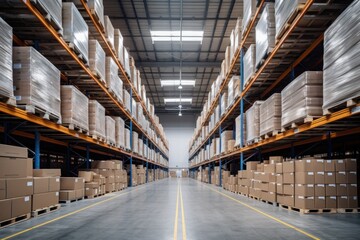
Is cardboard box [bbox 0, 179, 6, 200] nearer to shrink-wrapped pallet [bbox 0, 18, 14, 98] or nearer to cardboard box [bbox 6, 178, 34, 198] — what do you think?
cardboard box [bbox 6, 178, 34, 198]

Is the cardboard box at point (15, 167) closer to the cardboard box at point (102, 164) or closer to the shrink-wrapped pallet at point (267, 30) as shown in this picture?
the shrink-wrapped pallet at point (267, 30)

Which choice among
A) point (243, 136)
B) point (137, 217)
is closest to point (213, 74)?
point (243, 136)

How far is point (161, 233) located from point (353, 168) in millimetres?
4053

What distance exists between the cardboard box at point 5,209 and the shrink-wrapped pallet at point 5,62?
1.52 m

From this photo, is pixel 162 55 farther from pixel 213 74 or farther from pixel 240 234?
pixel 240 234

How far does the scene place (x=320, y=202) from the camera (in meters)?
6.44

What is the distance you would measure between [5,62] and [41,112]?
1.36 meters

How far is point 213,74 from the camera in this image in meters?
24.3

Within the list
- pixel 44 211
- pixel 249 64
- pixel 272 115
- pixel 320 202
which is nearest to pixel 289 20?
pixel 272 115

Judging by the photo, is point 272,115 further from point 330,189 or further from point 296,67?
point 330,189

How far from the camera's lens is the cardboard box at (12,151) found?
201 inches

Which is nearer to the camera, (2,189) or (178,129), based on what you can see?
(2,189)

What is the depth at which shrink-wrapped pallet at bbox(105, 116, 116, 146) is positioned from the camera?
10773 millimetres

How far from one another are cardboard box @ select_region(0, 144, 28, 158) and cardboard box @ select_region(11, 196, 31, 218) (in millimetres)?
673
